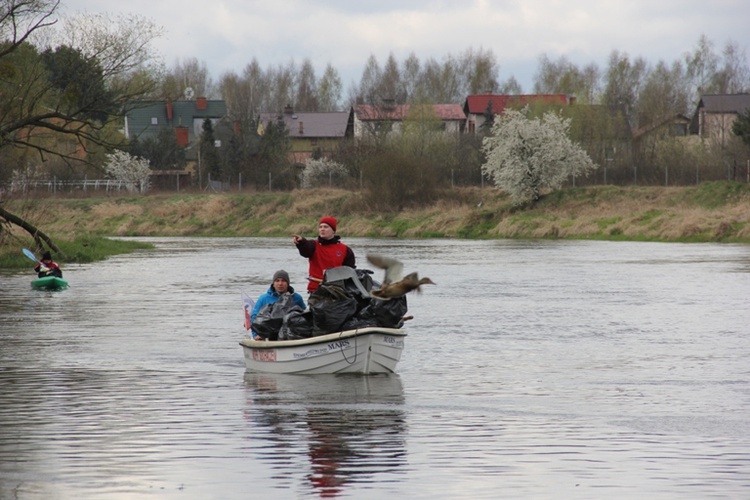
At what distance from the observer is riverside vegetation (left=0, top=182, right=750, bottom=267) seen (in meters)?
55.3

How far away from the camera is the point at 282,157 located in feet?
296

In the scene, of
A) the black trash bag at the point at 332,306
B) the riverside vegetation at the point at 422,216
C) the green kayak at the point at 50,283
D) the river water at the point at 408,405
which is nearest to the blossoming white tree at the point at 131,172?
the riverside vegetation at the point at 422,216

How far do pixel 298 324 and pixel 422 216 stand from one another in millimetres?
53258

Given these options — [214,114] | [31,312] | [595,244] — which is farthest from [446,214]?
[214,114]

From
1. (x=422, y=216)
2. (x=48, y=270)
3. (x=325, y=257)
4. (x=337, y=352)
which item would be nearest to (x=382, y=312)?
(x=337, y=352)

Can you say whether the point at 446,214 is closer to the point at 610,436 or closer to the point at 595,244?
the point at 595,244

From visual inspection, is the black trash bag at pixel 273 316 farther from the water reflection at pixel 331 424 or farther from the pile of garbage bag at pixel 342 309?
the water reflection at pixel 331 424

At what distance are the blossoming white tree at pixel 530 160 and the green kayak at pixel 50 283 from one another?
3945 cm

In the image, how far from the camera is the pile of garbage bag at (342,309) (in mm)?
14469

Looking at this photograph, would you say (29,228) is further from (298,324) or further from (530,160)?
(530,160)

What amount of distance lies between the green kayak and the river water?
49.7 inches

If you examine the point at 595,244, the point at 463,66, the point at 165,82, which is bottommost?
the point at 595,244

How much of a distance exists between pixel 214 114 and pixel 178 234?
1713 inches

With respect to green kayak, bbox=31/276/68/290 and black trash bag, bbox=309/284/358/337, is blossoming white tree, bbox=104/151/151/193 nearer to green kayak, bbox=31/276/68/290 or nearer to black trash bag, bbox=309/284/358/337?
green kayak, bbox=31/276/68/290
